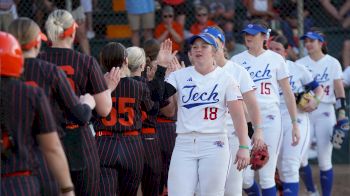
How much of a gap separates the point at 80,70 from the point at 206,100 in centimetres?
124

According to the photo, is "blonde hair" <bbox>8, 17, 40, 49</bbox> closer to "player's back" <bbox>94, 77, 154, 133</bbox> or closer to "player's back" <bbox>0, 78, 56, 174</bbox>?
"player's back" <bbox>0, 78, 56, 174</bbox>

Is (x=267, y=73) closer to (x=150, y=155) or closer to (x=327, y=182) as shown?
(x=150, y=155)

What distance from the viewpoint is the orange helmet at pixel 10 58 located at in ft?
15.7

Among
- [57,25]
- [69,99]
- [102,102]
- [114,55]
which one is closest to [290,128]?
[114,55]

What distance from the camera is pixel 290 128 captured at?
9539 mm

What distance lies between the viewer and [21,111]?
186 inches

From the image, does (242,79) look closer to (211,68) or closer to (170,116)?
(211,68)

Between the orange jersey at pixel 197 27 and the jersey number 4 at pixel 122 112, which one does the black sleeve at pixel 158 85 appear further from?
the orange jersey at pixel 197 27

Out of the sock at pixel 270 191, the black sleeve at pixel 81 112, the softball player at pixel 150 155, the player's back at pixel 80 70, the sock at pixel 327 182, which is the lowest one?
the sock at pixel 327 182

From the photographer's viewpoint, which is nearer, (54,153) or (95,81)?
(54,153)

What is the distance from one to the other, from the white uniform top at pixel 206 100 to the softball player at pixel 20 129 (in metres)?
2.10

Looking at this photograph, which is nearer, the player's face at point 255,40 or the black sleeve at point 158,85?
the black sleeve at point 158,85

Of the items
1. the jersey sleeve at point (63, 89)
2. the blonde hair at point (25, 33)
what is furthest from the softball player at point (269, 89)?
the blonde hair at point (25, 33)

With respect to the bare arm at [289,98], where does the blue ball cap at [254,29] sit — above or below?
above
